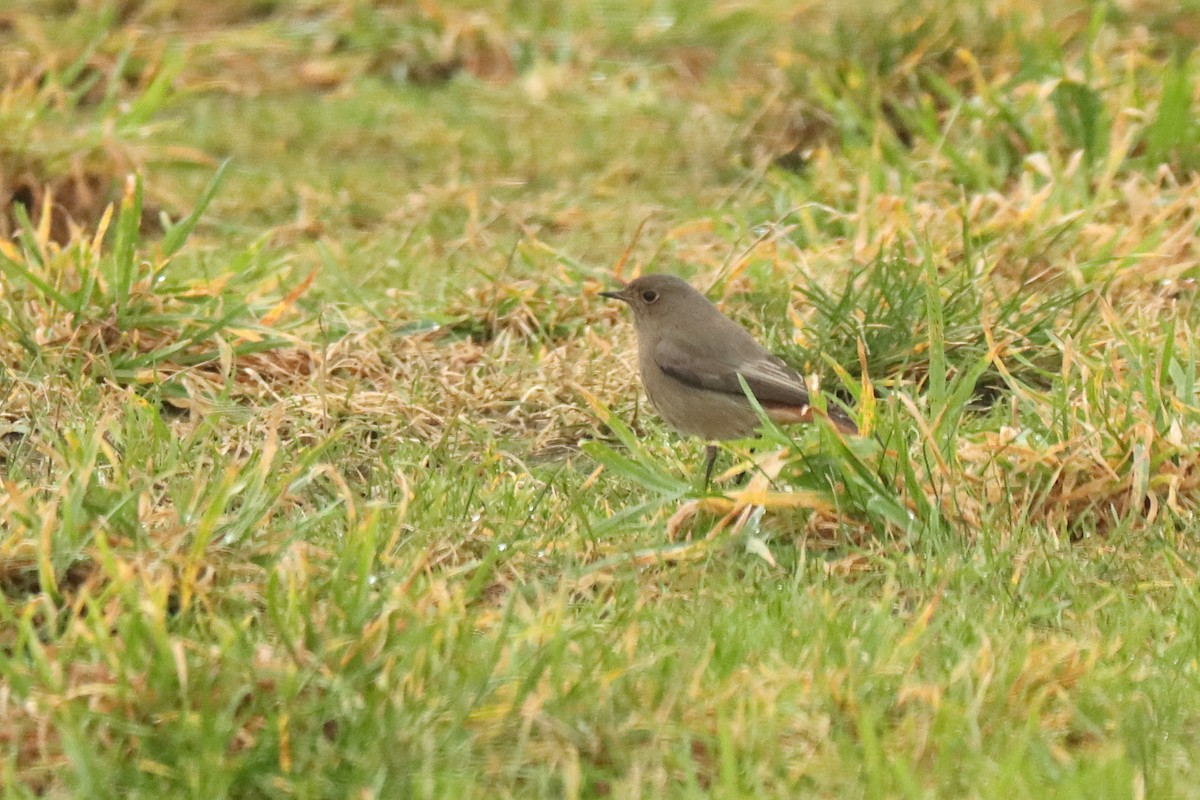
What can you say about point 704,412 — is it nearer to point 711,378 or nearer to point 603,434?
point 711,378

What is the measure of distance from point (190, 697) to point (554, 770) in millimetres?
670

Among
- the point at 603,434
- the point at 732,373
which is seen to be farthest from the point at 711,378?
the point at 603,434

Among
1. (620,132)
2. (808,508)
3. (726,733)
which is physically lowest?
(620,132)

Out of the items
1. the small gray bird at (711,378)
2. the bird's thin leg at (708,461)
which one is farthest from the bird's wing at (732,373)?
the bird's thin leg at (708,461)

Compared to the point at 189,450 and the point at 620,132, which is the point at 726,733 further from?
the point at 620,132

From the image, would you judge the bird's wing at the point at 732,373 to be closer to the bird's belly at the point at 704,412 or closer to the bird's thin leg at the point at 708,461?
the bird's belly at the point at 704,412

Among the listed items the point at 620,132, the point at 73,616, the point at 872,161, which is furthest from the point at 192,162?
the point at 73,616

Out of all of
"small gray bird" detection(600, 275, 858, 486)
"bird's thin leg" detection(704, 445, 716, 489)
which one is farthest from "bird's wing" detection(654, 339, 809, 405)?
"bird's thin leg" detection(704, 445, 716, 489)

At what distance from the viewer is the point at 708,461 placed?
212 inches

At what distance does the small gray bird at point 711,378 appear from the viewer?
573cm

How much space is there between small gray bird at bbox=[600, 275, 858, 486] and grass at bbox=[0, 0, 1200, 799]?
0.16 m

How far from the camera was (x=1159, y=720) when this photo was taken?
3.75m

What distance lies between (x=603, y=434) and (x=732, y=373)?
485 millimetres

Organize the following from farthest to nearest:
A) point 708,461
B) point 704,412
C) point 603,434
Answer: point 603,434 < point 704,412 < point 708,461
